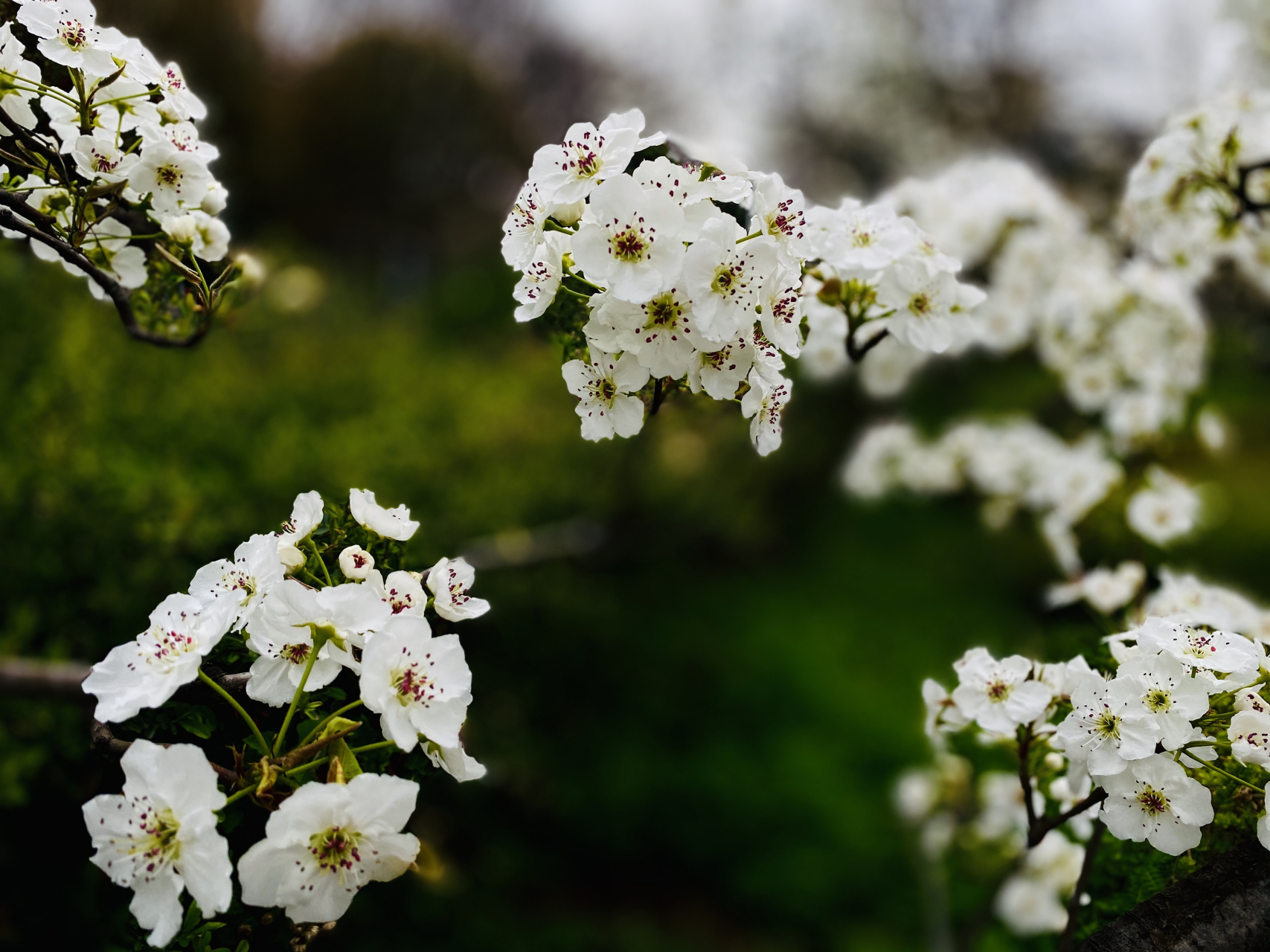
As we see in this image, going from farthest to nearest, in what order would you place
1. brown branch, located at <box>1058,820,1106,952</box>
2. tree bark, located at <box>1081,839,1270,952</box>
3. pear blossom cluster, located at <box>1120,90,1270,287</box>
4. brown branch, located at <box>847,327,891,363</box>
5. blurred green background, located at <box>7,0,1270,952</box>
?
blurred green background, located at <box>7,0,1270,952</box>
pear blossom cluster, located at <box>1120,90,1270,287</box>
brown branch, located at <box>847,327,891,363</box>
brown branch, located at <box>1058,820,1106,952</box>
tree bark, located at <box>1081,839,1270,952</box>

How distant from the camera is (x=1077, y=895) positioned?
1.25m

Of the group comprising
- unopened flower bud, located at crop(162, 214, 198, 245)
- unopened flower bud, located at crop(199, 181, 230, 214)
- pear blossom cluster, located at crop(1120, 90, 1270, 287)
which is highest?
Answer: pear blossom cluster, located at crop(1120, 90, 1270, 287)

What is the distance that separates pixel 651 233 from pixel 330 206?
11.2 metres

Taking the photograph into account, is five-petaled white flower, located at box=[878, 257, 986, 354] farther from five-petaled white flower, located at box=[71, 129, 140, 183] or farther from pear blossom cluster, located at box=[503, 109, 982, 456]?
five-petaled white flower, located at box=[71, 129, 140, 183]

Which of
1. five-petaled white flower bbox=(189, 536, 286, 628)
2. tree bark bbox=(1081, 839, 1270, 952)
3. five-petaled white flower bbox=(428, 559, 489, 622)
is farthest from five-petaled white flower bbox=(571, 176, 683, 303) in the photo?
tree bark bbox=(1081, 839, 1270, 952)

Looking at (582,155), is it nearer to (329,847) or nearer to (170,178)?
(170,178)

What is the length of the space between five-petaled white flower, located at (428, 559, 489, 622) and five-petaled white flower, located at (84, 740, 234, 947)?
315mm

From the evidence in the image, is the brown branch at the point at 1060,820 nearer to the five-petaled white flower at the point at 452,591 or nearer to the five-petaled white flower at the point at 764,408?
the five-petaled white flower at the point at 764,408

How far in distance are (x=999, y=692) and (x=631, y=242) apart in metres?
0.87

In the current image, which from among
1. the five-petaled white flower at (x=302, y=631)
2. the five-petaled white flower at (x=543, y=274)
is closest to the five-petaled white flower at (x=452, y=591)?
the five-petaled white flower at (x=302, y=631)

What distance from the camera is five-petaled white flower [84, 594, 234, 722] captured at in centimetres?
90

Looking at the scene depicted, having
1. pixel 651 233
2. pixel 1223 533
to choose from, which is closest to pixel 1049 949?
pixel 651 233

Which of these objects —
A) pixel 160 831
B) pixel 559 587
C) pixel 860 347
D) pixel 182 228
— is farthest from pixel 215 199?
pixel 559 587

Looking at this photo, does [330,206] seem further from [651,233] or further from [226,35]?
[651,233]
